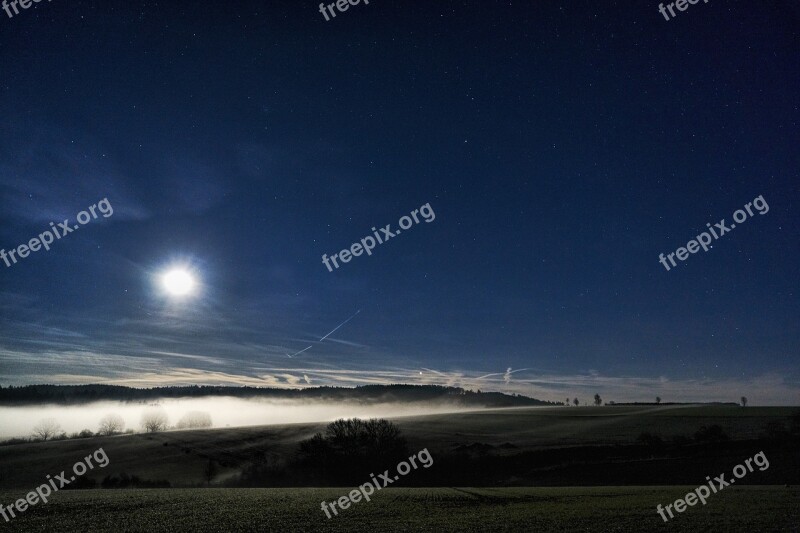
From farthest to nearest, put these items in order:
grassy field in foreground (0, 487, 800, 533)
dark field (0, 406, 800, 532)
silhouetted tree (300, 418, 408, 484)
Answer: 1. silhouetted tree (300, 418, 408, 484)
2. dark field (0, 406, 800, 532)
3. grassy field in foreground (0, 487, 800, 533)

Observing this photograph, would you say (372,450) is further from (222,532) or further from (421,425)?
(222,532)

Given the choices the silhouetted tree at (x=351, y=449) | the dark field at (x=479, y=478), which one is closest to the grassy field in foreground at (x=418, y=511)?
the dark field at (x=479, y=478)

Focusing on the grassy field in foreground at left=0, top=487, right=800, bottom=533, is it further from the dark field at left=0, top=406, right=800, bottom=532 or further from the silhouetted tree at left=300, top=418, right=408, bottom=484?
the silhouetted tree at left=300, top=418, right=408, bottom=484

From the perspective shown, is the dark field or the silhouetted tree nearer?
the dark field

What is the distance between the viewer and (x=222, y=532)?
28.6 meters

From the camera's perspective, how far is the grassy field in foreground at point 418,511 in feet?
96.0

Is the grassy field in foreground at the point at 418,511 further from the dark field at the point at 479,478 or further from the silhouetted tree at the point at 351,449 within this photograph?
the silhouetted tree at the point at 351,449

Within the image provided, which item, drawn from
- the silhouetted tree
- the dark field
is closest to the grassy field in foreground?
the dark field

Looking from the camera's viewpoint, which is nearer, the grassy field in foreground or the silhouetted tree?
the grassy field in foreground

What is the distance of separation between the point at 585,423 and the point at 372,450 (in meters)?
45.1

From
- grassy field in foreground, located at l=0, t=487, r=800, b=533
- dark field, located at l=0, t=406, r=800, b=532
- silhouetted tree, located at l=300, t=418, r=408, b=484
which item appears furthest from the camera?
silhouetted tree, located at l=300, t=418, r=408, b=484

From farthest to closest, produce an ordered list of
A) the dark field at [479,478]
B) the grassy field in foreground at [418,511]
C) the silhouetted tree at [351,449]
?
the silhouetted tree at [351,449] → the dark field at [479,478] → the grassy field in foreground at [418,511]

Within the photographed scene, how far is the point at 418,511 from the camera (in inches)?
1332

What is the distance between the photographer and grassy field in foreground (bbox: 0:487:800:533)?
96.0ft
